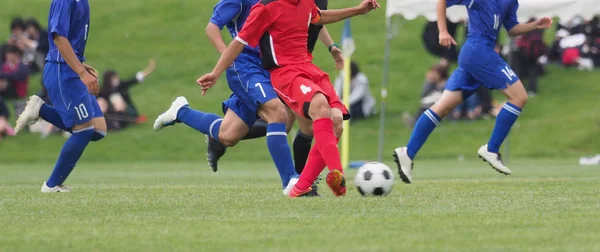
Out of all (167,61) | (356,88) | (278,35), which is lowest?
(167,61)

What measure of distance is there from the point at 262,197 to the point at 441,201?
1565mm

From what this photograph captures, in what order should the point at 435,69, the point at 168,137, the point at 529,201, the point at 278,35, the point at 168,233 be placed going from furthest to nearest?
the point at 168,137 → the point at 435,69 → the point at 278,35 → the point at 529,201 → the point at 168,233

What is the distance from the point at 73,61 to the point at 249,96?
1.74 m

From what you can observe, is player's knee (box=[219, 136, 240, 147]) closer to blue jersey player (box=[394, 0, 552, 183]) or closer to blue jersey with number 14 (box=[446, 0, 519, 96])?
blue jersey player (box=[394, 0, 552, 183])

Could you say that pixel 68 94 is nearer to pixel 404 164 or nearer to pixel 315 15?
pixel 315 15

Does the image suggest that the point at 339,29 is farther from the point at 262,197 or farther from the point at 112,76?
the point at 262,197

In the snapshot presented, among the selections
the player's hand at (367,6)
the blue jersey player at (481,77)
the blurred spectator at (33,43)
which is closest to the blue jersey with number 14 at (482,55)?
the blue jersey player at (481,77)

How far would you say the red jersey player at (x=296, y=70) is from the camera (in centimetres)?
876

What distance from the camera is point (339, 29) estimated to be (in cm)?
3562

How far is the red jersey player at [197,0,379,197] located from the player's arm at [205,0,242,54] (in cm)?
41

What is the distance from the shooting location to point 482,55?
11.8 metres

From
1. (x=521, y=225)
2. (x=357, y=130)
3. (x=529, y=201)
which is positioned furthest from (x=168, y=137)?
(x=521, y=225)

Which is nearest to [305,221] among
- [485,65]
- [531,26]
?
[485,65]

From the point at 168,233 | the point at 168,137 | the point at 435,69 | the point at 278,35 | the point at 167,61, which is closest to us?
the point at 168,233
